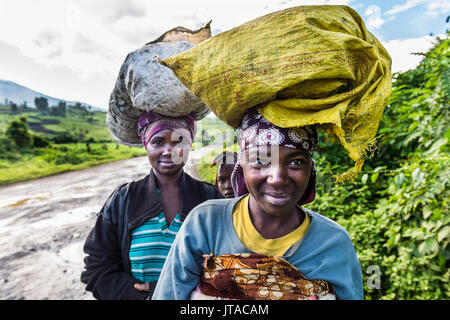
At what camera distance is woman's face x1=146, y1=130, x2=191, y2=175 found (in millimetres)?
1654

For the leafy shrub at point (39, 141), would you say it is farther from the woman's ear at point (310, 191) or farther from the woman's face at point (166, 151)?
the woman's ear at point (310, 191)

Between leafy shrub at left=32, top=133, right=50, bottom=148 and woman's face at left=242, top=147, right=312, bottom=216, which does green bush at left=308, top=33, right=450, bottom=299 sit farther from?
leafy shrub at left=32, top=133, right=50, bottom=148

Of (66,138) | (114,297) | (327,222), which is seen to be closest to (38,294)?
(114,297)

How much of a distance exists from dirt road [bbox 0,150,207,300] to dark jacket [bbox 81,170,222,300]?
1373 millimetres

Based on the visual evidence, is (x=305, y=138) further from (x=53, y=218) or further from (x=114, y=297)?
(x=53, y=218)

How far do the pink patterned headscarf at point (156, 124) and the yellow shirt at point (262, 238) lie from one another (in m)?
0.76

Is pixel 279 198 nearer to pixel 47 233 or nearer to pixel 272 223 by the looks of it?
pixel 272 223

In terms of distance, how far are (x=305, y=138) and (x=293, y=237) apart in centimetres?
47

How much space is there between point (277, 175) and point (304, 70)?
43 centimetres

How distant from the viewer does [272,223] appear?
125 cm

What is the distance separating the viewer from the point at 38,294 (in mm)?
4059

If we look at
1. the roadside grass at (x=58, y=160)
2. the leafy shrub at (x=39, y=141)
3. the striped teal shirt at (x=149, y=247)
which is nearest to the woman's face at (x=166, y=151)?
the striped teal shirt at (x=149, y=247)

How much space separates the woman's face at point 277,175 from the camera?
3.63 ft
